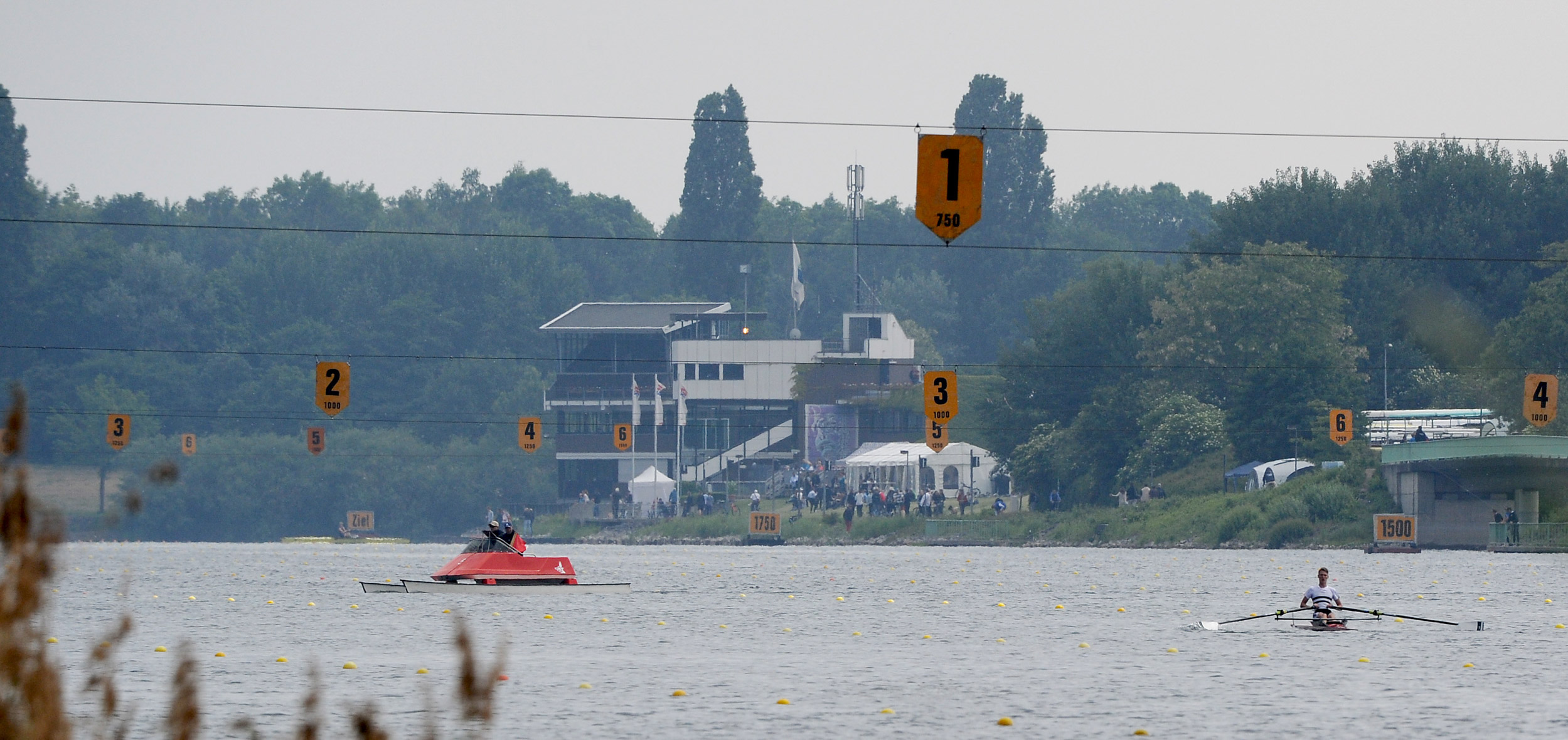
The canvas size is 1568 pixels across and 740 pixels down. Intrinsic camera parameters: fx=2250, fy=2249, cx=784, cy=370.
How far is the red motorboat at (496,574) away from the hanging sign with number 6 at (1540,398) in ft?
123

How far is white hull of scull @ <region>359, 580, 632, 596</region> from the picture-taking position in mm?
41906

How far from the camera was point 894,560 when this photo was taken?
70688mm

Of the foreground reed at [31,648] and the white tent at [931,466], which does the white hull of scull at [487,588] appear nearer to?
the foreground reed at [31,648]

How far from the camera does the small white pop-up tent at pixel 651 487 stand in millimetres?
112188

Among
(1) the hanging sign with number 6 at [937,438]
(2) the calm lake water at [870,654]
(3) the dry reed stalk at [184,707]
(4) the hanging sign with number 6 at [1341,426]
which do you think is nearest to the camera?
(3) the dry reed stalk at [184,707]

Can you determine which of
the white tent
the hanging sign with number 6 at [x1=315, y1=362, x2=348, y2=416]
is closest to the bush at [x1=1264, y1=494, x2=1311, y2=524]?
the white tent

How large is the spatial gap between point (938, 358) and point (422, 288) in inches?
1507

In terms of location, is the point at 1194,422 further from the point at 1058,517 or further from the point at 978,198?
the point at 978,198

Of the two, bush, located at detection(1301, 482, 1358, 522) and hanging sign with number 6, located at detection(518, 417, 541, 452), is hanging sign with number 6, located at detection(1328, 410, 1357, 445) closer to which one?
bush, located at detection(1301, 482, 1358, 522)

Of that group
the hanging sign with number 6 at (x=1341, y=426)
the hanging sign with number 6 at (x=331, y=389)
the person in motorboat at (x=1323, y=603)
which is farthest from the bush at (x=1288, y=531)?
the person in motorboat at (x=1323, y=603)

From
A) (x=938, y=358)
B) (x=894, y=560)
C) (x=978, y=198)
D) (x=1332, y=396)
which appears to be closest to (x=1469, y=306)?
(x=1332, y=396)

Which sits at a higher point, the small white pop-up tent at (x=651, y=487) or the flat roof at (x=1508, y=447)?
the flat roof at (x=1508, y=447)

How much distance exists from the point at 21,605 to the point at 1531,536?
68.9m

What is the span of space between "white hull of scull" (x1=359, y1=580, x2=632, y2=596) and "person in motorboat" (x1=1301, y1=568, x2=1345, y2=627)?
1513 cm
